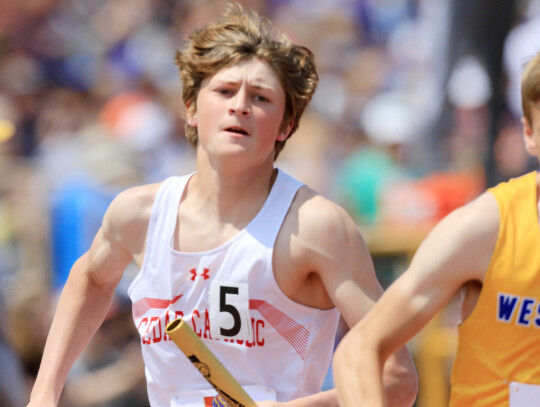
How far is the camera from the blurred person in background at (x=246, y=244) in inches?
130

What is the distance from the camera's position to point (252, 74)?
11.2 feet

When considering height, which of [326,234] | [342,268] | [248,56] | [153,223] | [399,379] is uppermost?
[248,56]

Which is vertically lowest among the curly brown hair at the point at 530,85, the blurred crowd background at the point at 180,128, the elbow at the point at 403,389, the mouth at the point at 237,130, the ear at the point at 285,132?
the elbow at the point at 403,389

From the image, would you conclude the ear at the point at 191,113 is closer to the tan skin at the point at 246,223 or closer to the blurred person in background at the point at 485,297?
the tan skin at the point at 246,223

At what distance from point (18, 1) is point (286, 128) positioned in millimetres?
6602

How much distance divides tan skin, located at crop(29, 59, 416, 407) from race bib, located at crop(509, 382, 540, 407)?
667 mm

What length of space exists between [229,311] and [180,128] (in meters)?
5.36

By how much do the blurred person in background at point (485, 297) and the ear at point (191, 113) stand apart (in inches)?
51.3

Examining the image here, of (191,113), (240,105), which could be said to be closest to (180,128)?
(191,113)

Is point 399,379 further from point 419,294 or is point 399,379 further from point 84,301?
point 84,301

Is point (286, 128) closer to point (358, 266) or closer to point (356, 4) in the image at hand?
point (358, 266)

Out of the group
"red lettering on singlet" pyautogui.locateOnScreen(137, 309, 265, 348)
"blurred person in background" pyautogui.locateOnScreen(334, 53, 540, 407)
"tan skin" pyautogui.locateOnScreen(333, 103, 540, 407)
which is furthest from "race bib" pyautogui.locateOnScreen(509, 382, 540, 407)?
"red lettering on singlet" pyautogui.locateOnScreen(137, 309, 265, 348)

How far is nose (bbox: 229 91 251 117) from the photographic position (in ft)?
11.0

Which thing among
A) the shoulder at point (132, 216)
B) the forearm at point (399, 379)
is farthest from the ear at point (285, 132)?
the forearm at point (399, 379)
